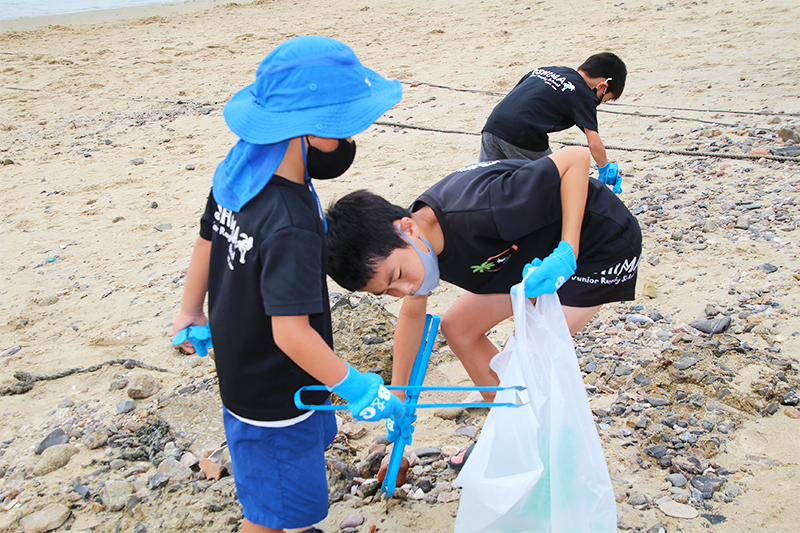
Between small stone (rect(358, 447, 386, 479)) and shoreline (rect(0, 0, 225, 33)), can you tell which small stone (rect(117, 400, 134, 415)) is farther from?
shoreline (rect(0, 0, 225, 33))

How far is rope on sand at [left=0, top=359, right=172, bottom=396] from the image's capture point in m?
2.60

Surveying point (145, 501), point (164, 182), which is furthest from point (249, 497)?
point (164, 182)

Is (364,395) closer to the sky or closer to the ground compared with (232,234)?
closer to the ground

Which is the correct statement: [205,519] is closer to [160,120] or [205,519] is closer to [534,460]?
[534,460]

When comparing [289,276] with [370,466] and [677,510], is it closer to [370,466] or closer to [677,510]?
[370,466]

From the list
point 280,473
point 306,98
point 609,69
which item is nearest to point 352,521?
point 280,473

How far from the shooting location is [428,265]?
164 centimetres

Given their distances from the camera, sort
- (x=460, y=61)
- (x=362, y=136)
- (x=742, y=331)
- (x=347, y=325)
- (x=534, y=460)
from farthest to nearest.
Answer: (x=460, y=61) < (x=362, y=136) < (x=347, y=325) < (x=742, y=331) < (x=534, y=460)

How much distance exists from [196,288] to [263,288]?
44 cm

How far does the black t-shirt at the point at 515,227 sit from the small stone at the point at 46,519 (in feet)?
4.81

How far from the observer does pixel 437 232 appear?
5.46 ft

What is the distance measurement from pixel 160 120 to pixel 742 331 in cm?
614

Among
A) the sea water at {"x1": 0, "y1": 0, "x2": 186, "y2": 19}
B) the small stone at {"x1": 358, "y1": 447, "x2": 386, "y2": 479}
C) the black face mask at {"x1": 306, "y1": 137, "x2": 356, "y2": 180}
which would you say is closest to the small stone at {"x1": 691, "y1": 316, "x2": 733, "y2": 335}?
the small stone at {"x1": 358, "y1": 447, "x2": 386, "y2": 479}

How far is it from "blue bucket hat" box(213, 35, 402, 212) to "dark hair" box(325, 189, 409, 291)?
0.96 feet
